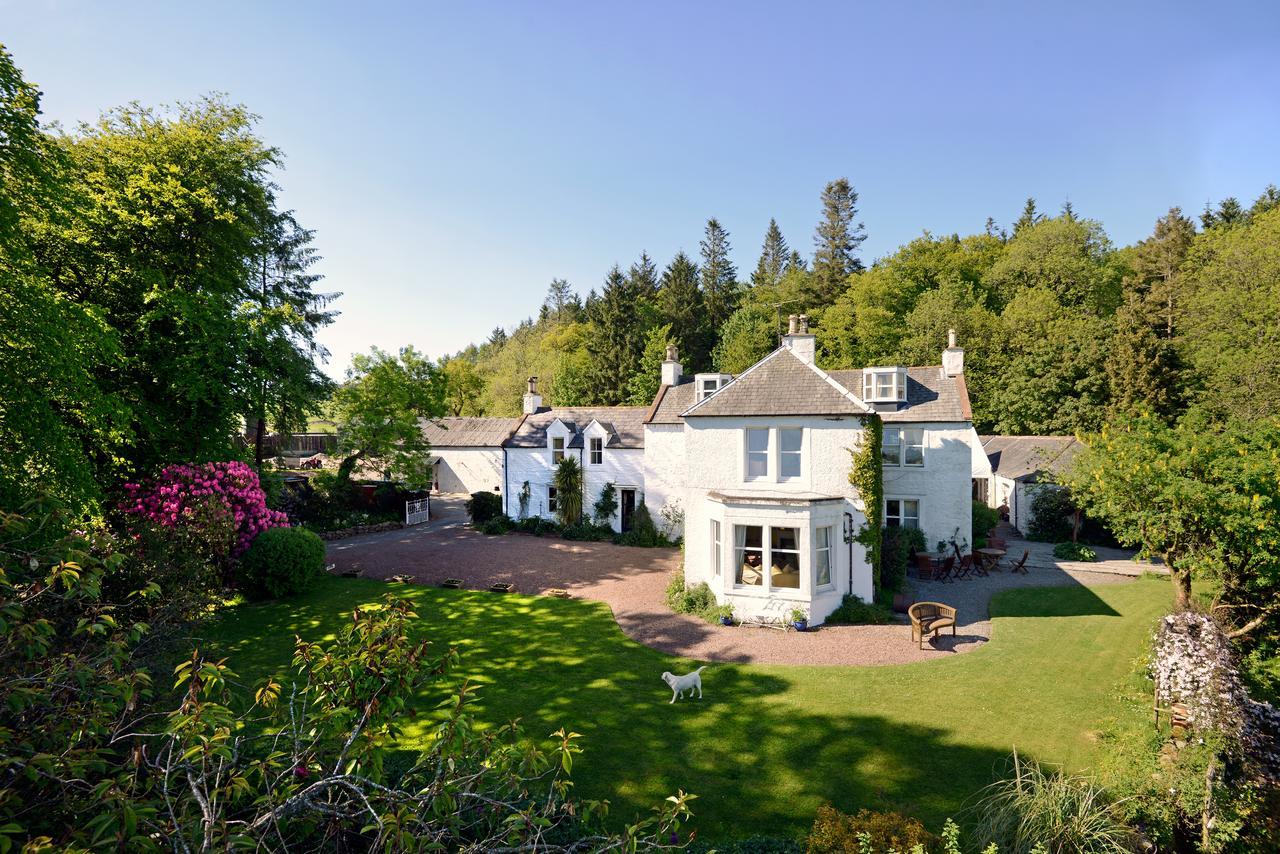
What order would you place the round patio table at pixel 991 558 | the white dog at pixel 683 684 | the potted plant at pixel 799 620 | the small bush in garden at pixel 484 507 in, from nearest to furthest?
1. the white dog at pixel 683 684
2. the potted plant at pixel 799 620
3. the round patio table at pixel 991 558
4. the small bush in garden at pixel 484 507

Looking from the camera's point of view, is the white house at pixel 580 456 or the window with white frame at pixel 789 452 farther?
the white house at pixel 580 456

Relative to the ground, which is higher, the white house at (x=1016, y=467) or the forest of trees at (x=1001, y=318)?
the forest of trees at (x=1001, y=318)

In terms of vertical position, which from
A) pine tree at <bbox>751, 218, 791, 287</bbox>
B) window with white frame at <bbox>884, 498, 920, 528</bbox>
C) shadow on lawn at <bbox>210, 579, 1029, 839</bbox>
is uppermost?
pine tree at <bbox>751, 218, 791, 287</bbox>

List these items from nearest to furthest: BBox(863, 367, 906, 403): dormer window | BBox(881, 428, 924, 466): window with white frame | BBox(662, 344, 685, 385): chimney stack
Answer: BBox(881, 428, 924, 466): window with white frame, BBox(863, 367, 906, 403): dormer window, BBox(662, 344, 685, 385): chimney stack

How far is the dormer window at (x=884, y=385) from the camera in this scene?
80.9 ft

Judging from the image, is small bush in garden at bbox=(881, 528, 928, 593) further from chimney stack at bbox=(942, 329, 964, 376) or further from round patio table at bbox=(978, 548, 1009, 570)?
chimney stack at bbox=(942, 329, 964, 376)

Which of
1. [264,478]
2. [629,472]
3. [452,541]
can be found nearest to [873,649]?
[629,472]

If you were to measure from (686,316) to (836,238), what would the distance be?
19.0 meters

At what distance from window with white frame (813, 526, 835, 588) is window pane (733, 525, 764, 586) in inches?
68.4

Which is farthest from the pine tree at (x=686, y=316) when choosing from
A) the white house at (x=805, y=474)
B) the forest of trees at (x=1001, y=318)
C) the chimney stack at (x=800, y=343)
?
the chimney stack at (x=800, y=343)

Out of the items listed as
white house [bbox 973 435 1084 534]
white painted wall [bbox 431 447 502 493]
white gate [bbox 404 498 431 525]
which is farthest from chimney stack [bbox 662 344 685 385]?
white painted wall [bbox 431 447 502 493]

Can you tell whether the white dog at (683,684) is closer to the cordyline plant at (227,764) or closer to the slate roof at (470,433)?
the cordyline plant at (227,764)

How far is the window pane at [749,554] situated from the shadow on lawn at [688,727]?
13.1 ft

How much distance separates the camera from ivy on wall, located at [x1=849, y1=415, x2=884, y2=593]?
701 inches
